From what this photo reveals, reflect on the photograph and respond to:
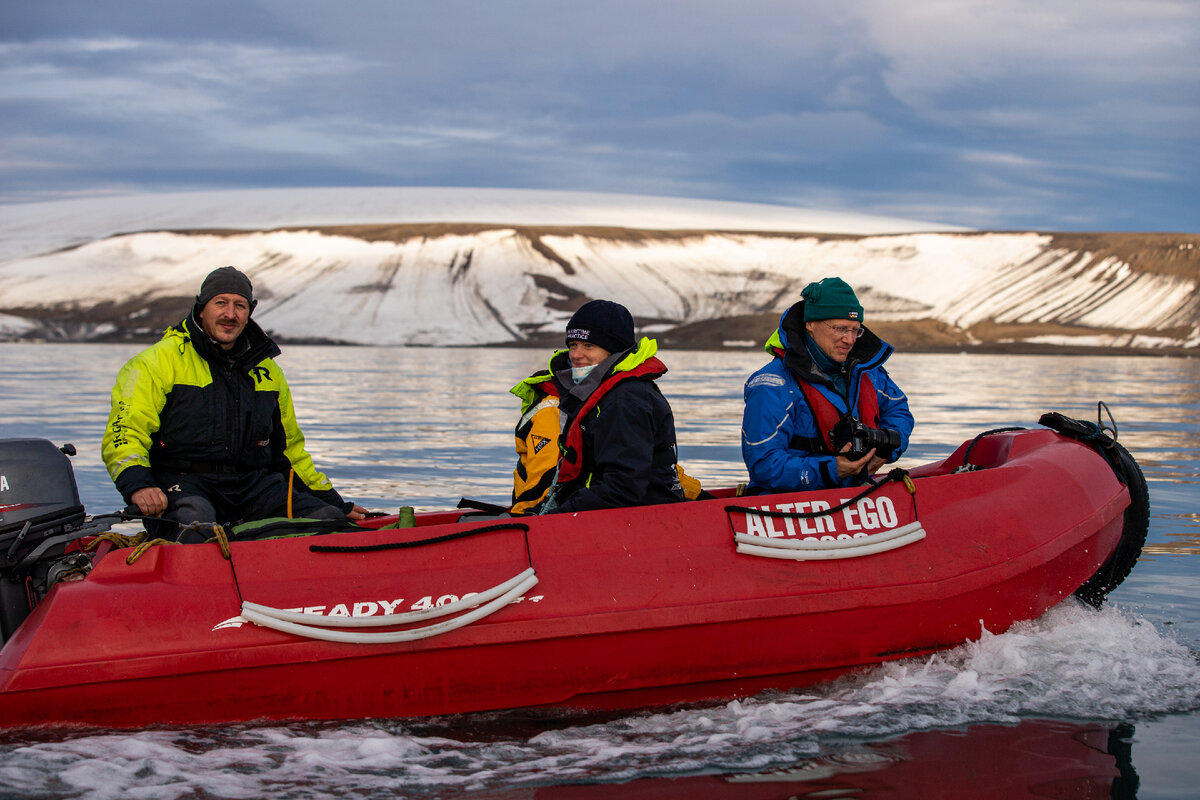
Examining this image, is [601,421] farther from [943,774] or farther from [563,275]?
[563,275]

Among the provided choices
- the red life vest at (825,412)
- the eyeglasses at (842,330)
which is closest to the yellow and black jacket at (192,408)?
the red life vest at (825,412)

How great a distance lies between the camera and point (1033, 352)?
1962 inches

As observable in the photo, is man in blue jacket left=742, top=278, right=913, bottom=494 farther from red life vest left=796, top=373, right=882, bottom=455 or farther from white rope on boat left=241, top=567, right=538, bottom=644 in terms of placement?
white rope on boat left=241, top=567, right=538, bottom=644

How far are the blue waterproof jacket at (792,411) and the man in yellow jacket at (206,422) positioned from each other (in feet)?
5.80

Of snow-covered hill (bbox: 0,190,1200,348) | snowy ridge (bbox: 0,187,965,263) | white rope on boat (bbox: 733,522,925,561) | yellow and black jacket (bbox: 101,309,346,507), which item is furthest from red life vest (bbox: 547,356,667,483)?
snowy ridge (bbox: 0,187,965,263)

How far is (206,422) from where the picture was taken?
174 inches

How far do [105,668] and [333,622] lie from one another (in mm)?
701

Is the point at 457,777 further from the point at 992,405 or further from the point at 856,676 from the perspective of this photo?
the point at 992,405

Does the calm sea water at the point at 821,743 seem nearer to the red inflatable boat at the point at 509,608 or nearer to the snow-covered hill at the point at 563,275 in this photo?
the red inflatable boat at the point at 509,608

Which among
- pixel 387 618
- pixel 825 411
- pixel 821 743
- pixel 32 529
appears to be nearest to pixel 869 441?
pixel 825 411

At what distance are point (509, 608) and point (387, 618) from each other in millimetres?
398

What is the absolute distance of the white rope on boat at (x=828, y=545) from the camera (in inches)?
157

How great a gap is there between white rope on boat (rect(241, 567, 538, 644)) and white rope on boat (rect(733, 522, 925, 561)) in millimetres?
796

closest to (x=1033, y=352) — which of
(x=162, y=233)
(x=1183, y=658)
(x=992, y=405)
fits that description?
(x=992, y=405)
